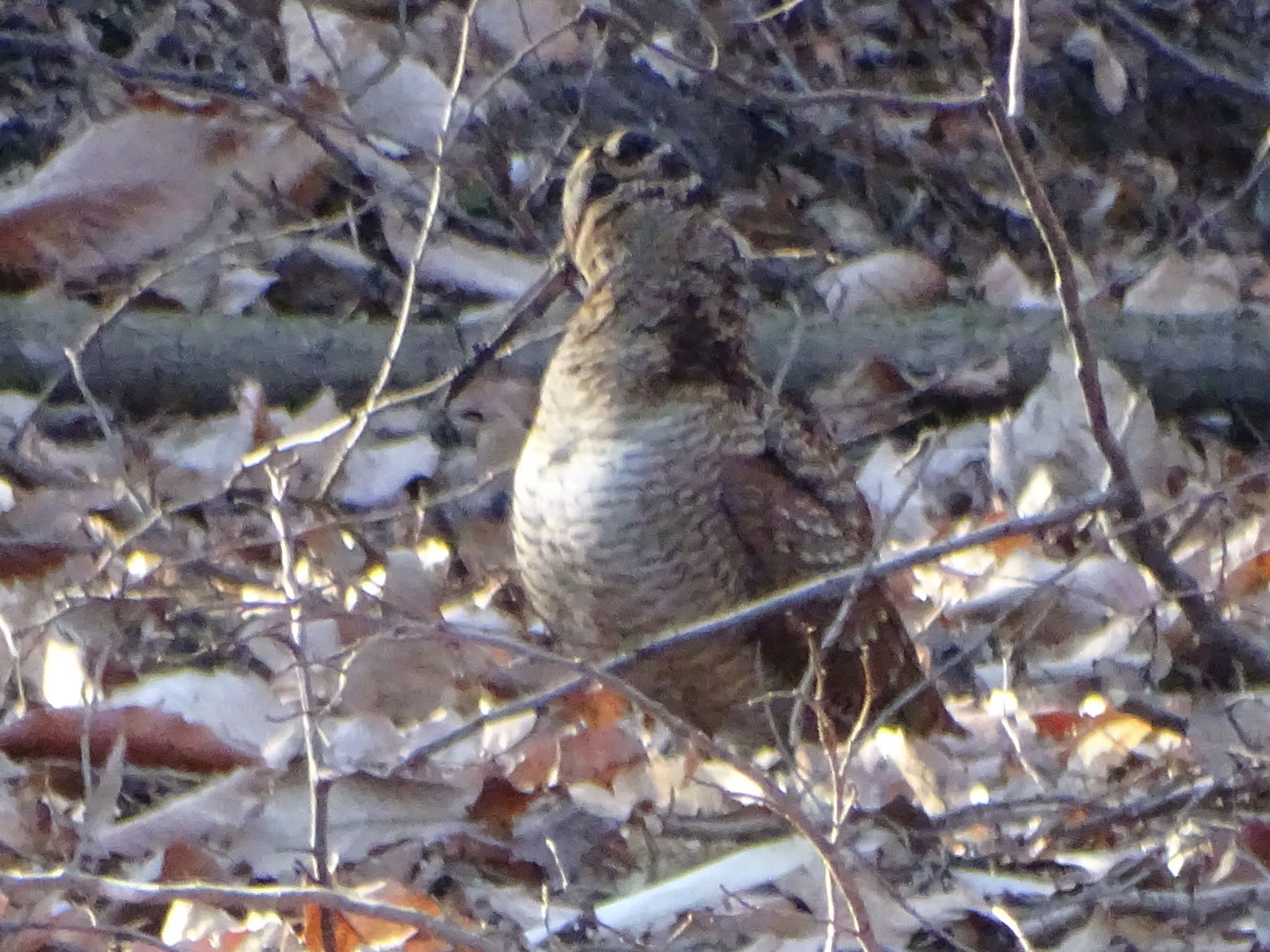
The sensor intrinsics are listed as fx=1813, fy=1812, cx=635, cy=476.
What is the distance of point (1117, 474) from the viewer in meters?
2.78

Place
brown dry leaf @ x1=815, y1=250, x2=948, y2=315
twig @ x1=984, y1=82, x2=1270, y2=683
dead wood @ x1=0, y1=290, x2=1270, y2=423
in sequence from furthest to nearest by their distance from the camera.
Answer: brown dry leaf @ x1=815, y1=250, x2=948, y2=315, dead wood @ x1=0, y1=290, x2=1270, y2=423, twig @ x1=984, y1=82, x2=1270, y2=683

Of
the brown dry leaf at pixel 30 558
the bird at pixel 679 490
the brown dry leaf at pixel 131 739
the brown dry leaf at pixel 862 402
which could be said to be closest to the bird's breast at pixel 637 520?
the bird at pixel 679 490

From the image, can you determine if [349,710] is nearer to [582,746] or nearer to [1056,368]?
[582,746]

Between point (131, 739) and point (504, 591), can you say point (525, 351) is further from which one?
point (131, 739)

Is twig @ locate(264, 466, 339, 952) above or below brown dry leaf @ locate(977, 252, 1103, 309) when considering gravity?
above

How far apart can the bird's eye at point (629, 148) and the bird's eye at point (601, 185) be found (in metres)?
0.03

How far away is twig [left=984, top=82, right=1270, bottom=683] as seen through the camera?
2.42 metres

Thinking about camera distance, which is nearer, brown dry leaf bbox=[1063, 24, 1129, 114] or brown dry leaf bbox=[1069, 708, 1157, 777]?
brown dry leaf bbox=[1069, 708, 1157, 777]

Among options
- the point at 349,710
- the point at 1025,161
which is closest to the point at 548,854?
the point at 349,710

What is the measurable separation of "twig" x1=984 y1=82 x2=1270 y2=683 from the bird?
458mm

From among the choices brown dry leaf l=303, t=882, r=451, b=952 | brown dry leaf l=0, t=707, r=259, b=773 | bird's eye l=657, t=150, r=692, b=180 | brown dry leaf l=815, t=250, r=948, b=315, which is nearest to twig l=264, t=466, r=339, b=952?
brown dry leaf l=303, t=882, r=451, b=952

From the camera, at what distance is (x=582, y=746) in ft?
10.6

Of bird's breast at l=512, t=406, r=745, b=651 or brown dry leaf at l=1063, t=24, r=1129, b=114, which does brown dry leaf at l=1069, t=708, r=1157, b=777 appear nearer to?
bird's breast at l=512, t=406, r=745, b=651

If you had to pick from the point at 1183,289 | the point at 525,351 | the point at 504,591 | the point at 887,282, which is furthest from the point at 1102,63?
the point at 504,591
